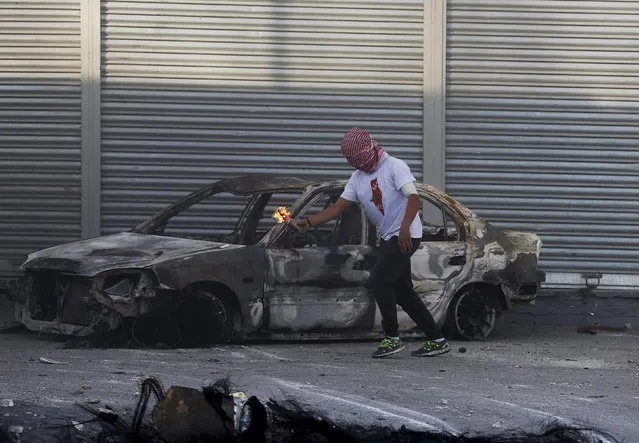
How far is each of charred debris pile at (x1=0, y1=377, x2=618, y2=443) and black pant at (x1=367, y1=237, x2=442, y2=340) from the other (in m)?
3.46

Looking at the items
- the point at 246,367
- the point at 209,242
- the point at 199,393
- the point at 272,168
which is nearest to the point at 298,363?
the point at 246,367

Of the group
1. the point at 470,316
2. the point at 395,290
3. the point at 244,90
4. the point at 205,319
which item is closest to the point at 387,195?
the point at 395,290

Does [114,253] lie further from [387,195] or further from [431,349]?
[431,349]

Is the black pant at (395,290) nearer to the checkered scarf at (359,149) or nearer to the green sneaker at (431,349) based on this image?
the green sneaker at (431,349)

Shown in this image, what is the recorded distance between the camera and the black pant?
35.2ft

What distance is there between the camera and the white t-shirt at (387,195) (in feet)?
35.3

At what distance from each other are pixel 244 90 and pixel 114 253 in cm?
363

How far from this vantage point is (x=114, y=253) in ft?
36.7

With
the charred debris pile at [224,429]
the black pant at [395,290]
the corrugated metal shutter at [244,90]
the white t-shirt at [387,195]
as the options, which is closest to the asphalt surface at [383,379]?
the black pant at [395,290]

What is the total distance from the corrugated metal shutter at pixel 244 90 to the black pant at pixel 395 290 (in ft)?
11.9

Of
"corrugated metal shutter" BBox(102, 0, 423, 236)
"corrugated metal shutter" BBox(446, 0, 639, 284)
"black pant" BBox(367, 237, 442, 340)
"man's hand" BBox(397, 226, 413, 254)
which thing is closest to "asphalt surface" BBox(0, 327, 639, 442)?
"black pant" BBox(367, 237, 442, 340)

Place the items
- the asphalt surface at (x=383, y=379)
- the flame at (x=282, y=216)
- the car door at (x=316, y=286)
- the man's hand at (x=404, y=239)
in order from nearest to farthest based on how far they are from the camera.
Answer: the asphalt surface at (x=383, y=379) < the man's hand at (x=404, y=239) < the flame at (x=282, y=216) < the car door at (x=316, y=286)

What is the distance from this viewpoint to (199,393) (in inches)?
282

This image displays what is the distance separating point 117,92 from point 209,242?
3356 mm
